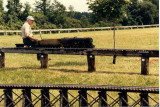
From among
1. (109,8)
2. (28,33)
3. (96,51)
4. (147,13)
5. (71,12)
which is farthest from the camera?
(71,12)

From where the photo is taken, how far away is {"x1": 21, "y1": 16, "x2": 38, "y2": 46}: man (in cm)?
1780

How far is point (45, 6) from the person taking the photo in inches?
3253

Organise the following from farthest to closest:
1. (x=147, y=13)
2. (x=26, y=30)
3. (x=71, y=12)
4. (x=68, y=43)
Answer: (x=71, y=12) < (x=147, y=13) < (x=68, y=43) < (x=26, y=30)

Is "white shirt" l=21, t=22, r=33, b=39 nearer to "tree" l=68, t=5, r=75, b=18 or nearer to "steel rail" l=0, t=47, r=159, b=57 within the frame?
"steel rail" l=0, t=47, r=159, b=57

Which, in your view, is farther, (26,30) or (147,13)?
(147,13)

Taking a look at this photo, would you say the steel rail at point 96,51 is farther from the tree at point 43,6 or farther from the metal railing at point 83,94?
the tree at point 43,6

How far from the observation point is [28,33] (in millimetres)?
18125

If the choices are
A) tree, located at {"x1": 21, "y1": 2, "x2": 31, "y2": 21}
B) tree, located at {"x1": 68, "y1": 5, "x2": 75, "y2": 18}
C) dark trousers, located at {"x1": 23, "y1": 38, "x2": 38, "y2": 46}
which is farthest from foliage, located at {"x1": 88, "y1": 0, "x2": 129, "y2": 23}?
tree, located at {"x1": 68, "y1": 5, "x2": 75, "y2": 18}

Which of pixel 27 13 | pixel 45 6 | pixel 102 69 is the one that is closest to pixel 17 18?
pixel 27 13

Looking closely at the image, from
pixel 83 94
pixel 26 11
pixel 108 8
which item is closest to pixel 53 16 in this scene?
pixel 26 11

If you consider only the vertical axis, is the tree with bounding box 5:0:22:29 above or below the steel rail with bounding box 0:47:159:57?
above

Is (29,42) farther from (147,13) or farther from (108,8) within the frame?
(147,13)

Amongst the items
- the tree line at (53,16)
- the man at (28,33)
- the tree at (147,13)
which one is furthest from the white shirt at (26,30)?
the tree at (147,13)

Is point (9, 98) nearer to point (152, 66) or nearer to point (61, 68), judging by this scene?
point (61, 68)
